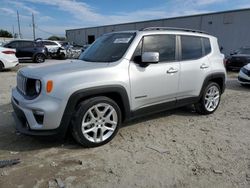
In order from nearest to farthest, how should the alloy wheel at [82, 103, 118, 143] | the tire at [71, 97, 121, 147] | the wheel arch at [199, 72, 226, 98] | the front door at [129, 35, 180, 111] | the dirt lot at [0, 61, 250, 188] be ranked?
the dirt lot at [0, 61, 250, 188]
the tire at [71, 97, 121, 147]
the alloy wheel at [82, 103, 118, 143]
the front door at [129, 35, 180, 111]
the wheel arch at [199, 72, 226, 98]

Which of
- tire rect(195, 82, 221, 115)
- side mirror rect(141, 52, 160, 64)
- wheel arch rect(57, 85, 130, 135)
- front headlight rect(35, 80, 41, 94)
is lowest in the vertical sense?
tire rect(195, 82, 221, 115)

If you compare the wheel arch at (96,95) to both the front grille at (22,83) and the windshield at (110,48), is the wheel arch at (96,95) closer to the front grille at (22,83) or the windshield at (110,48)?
the windshield at (110,48)

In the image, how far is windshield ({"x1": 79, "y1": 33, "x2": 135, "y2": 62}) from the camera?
3939mm

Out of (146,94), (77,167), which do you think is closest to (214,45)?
(146,94)

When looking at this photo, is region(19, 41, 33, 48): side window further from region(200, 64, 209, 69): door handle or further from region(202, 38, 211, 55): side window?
region(200, 64, 209, 69): door handle

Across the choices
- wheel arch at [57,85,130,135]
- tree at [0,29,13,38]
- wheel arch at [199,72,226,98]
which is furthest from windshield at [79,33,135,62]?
tree at [0,29,13,38]

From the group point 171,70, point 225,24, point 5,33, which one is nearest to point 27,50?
point 171,70

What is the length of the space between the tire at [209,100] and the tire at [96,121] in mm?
2224

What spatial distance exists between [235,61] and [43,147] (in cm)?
1218

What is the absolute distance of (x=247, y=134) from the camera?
4.20 m

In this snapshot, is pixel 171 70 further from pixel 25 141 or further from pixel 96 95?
pixel 25 141

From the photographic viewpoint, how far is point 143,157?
3.35m

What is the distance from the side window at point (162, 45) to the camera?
4084 millimetres

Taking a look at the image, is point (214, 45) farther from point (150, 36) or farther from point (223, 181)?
point (223, 181)
